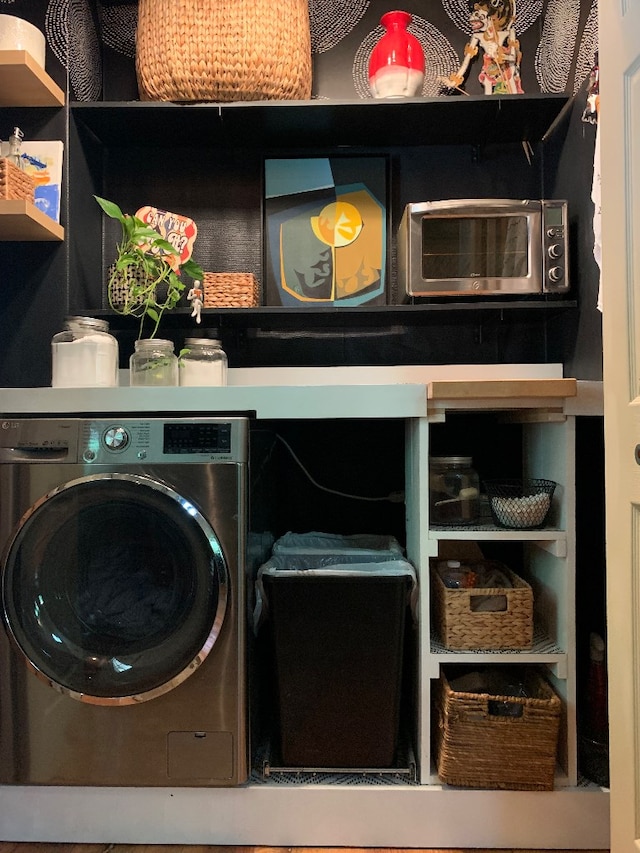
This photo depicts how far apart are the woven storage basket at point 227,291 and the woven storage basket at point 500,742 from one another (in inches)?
48.4

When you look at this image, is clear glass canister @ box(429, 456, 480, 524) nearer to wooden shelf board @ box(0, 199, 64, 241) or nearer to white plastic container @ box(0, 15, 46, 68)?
wooden shelf board @ box(0, 199, 64, 241)

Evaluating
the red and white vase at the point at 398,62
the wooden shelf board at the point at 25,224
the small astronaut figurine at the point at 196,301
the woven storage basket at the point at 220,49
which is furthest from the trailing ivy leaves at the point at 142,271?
the red and white vase at the point at 398,62

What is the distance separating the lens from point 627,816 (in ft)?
3.49

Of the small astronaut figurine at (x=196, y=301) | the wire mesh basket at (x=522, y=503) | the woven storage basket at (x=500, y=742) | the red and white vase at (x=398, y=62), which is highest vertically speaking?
the red and white vase at (x=398, y=62)

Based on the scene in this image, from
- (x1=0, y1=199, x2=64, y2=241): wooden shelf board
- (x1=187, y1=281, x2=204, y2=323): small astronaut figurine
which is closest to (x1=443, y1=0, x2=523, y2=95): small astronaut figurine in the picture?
(x1=187, y1=281, x2=204, y2=323): small astronaut figurine

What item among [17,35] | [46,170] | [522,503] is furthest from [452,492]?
[17,35]

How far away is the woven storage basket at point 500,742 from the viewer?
1427mm

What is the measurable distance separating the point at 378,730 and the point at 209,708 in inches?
15.6

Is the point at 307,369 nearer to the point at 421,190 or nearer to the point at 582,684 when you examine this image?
the point at 421,190

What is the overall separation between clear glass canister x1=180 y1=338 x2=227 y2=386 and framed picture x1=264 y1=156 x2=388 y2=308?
1.38 feet

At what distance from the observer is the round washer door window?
4.61 ft

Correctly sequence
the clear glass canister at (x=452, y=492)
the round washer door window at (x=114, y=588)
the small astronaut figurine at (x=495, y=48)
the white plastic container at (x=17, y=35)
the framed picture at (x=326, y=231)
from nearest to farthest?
1. the round washer door window at (x=114, y=588)
2. the clear glass canister at (x=452, y=492)
3. the white plastic container at (x=17, y=35)
4. the small astronaut figurine at (x=495, y=48)
5. the framed picture at (x=326, y=231)

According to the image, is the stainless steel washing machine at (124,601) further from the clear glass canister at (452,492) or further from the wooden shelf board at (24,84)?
the wooden shelf board at (24,84)

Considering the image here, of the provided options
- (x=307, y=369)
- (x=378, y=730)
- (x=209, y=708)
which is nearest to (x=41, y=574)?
(x=209, y=708)
